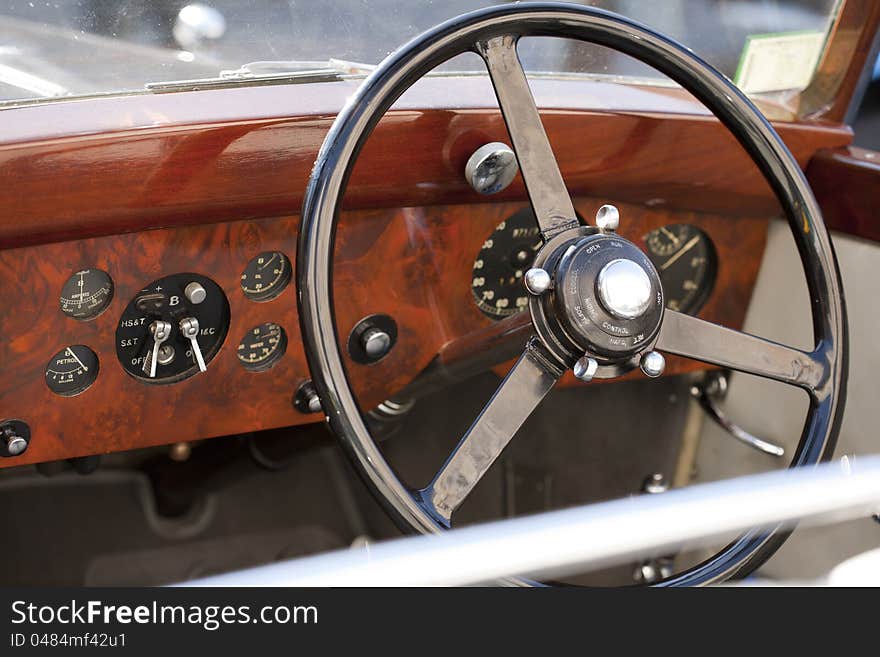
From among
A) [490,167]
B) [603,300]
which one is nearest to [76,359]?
[490,167]

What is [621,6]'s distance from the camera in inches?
64.7

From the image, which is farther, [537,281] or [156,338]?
[156,338]

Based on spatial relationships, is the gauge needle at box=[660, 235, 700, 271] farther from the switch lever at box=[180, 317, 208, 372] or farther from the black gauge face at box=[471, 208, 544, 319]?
the switch lever at box=[180, 317, 208, 372]

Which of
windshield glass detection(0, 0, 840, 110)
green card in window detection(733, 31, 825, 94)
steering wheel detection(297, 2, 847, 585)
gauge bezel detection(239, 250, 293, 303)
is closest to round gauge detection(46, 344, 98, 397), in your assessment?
gauge bezel detection(239, 250, 293, 303)

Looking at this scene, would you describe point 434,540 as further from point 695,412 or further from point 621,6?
point 695,412

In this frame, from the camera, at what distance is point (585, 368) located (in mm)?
1079

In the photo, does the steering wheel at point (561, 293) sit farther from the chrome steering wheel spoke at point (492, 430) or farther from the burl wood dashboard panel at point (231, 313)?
the burl wood dashboard panel at point (231, 313)

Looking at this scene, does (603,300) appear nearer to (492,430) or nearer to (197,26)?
(492,430)

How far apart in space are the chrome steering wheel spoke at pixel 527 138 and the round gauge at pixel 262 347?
20.0 inches

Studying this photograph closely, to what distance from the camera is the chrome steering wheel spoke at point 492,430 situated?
103 cm

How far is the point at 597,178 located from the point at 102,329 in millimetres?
768

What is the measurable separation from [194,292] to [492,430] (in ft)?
1.73

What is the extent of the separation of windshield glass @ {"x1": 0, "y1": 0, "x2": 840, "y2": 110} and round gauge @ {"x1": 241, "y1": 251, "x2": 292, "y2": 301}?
257mm

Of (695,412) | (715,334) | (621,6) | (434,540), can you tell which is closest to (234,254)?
(715,334)
